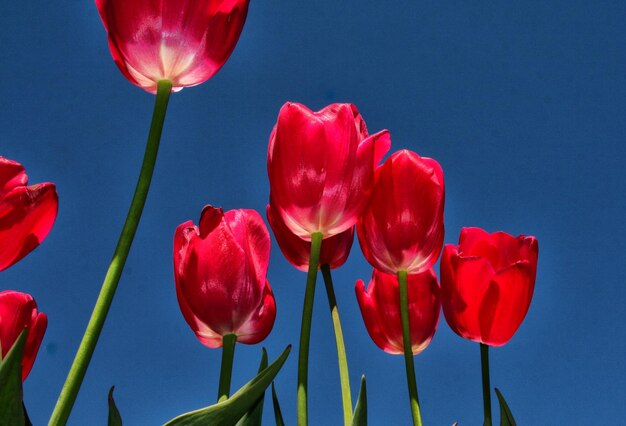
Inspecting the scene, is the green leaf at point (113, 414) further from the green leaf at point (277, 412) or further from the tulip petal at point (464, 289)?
the tulip petal at point (464, 289)

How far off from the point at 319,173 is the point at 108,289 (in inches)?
11.0

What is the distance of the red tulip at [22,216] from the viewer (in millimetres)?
460

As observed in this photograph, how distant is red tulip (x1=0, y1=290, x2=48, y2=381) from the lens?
52 cm

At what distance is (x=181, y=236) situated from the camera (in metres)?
0.64

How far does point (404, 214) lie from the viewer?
68 centimetres

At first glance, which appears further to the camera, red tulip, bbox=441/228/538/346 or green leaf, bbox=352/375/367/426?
red tulip, bbox=441/228/538/346

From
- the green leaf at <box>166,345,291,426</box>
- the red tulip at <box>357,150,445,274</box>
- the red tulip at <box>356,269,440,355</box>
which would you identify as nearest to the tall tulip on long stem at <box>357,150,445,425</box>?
the red tulip at <box>357,150,445,274</box>

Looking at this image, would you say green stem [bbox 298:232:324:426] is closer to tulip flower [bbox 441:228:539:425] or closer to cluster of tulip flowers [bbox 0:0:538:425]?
cluster of tulip flowers [bbox 0:0:538:425]

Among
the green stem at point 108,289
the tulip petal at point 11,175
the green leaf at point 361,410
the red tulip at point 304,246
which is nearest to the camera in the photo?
the green stem at point 108,289

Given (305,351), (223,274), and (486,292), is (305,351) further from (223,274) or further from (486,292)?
(486,292)

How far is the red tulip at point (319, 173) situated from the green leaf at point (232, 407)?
0.55ft

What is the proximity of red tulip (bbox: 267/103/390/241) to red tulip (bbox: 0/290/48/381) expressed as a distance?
240 millimetres

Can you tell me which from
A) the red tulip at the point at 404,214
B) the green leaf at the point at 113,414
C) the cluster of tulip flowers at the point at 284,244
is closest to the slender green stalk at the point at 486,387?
the cluster of tulip flowers at the point at 284,244

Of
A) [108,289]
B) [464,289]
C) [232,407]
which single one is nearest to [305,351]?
[232,407]
